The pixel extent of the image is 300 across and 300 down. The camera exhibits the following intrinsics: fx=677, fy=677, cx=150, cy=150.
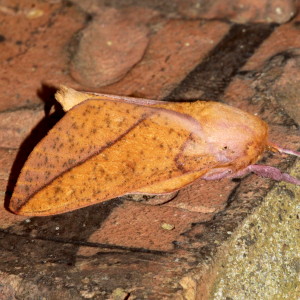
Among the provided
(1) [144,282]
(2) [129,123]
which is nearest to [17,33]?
(2) [129,123]

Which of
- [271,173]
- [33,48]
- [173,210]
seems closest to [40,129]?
[33,48]

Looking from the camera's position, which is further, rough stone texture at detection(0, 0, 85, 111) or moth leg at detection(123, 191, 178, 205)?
rough stone texture at detection(0, 0, 85, 111)

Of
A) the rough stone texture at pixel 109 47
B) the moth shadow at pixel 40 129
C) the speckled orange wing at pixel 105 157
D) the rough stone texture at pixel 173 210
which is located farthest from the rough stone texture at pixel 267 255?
the rough stone texture at pixel 109 47

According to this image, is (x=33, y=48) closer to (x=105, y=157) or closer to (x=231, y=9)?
(x=231, y=9)

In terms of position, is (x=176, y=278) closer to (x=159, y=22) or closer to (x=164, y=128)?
(x=164, y=128)

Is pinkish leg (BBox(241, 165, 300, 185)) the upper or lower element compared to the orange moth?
lower

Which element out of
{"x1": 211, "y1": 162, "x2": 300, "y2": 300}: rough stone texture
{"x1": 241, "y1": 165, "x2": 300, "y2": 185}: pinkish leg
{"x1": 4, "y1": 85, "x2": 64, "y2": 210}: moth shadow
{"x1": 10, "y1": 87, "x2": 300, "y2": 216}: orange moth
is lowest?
{"x1": 211, "y1": 162, "x2": 300, "y2": 300}: rough stone texture

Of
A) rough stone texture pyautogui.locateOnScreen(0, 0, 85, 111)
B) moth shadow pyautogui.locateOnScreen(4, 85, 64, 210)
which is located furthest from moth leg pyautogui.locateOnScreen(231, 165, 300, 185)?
rough stone texture pyautogui.locateOnScreen(0, 0, 85, 111)

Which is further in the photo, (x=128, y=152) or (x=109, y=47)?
(x=109, y=47)

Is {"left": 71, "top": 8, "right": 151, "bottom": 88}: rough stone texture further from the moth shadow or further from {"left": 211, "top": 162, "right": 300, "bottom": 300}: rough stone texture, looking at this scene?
{"left": 211, "top": 162, "right": 300, "bottom": 300}: rough stone texture
